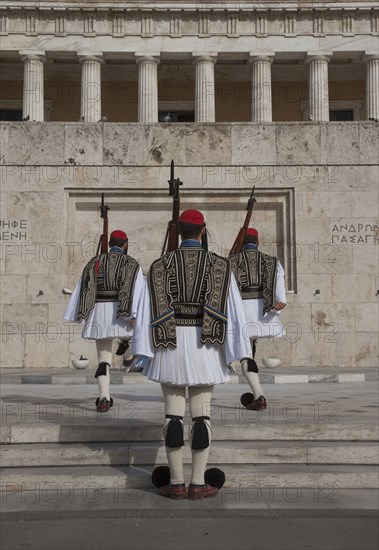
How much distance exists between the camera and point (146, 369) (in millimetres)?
6758

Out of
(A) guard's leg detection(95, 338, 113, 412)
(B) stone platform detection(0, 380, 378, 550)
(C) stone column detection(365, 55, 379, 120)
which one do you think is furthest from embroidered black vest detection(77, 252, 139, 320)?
(C) stone column detection(365, 55, 379, 120)

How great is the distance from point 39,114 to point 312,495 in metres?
36.7

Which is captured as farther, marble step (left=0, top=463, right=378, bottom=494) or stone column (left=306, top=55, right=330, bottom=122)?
stone column (left=306, top=55, right=330, bottom=122)

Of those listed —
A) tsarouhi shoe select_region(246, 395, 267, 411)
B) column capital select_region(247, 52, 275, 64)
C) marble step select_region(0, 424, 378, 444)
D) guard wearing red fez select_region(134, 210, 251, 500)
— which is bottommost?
marble step select_region(0, 424, 378, 444)

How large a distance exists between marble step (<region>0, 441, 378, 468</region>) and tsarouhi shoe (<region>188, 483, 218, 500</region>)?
3.40 ft

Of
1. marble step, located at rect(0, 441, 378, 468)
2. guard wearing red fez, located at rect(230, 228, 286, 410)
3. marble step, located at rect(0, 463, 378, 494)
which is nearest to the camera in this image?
marble step, located at rect(0, 463, 378, 494)

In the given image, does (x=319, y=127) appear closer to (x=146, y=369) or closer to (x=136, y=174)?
(x=136, y=174)

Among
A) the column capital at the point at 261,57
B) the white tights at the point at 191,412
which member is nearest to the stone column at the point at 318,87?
the column capital at the point at 261,57

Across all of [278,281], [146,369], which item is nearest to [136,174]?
[278,281]

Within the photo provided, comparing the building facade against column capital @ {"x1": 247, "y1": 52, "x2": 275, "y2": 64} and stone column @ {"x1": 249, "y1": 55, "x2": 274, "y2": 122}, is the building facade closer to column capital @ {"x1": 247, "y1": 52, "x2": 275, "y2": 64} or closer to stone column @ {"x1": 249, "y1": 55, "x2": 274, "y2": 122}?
stone column @ {"x1": 249, "y1": 55, "x2": 274, "y2": 122}

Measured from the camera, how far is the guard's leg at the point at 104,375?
909 cm

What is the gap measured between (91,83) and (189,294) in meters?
37.3

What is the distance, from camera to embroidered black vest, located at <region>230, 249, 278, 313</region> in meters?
9.81

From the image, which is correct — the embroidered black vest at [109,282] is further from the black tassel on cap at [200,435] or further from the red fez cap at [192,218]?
the black tassel on cap at [200,435]
